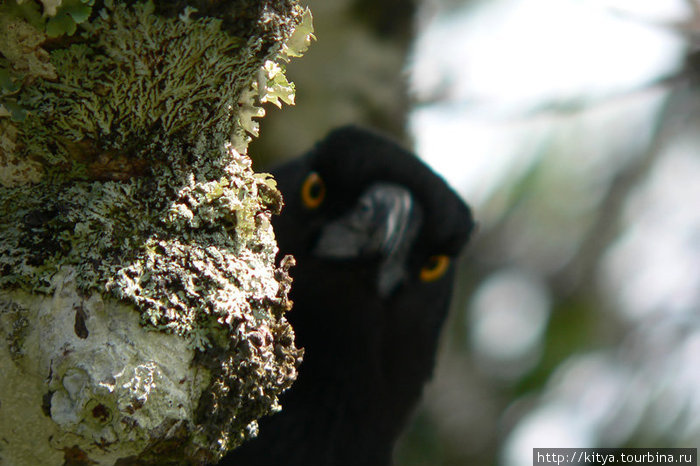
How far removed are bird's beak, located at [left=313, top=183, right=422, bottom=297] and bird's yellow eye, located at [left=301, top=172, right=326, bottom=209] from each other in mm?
129

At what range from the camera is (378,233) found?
267cm

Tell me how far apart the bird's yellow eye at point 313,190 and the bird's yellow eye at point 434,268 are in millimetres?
523

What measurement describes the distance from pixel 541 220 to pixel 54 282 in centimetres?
631

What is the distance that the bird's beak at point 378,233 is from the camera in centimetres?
267

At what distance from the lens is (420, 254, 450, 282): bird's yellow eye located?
3.01 meters

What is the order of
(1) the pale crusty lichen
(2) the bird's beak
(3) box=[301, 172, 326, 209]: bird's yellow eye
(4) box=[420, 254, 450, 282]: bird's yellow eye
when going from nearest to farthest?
(1) the pale crusty lichen → (2) the bird's beak → (3) box=[301, 172, 326, 209]: bird's yellow eye → (4) box=[420, 254, 450, 282]: bird's yellow eye

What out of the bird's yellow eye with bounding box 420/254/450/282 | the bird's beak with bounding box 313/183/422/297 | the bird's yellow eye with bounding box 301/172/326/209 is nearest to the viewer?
the bird's beak with bounding box 313/183/422/297

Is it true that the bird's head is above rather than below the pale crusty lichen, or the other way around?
above

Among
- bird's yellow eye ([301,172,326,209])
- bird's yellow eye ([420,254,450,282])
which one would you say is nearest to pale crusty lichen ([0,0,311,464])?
bird's yellow eye ([301,172,326,209])

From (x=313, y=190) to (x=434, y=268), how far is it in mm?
611

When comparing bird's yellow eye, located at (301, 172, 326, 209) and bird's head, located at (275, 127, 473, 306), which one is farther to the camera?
bird's yellow eye, located at (301, 172, 326, 209)

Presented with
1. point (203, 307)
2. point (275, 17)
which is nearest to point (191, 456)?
point (203, 307)

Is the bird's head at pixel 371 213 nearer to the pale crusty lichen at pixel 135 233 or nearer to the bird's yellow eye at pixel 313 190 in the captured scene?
the bird's yellow eye at pixel 313 190

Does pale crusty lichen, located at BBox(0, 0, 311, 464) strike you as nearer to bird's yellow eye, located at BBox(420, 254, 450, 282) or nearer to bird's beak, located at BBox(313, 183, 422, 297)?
bird's beak, located at BBox(313, 183, 422, 297)
